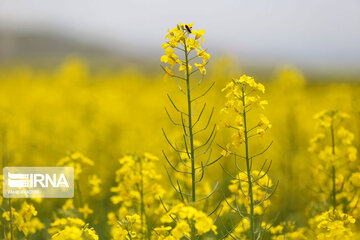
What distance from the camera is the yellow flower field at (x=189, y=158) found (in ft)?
11.4

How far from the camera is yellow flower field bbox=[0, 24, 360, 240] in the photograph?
11.4 ft

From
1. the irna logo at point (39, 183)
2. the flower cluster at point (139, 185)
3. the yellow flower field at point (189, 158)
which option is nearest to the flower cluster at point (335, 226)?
the yellow flower field at point (189, 158)

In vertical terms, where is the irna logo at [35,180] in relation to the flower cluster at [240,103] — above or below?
below

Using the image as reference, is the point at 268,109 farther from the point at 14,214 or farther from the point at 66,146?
the point at 14,214

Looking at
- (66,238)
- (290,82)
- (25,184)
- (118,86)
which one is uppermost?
(118,86)

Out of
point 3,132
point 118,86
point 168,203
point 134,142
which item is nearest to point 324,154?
point 168,203

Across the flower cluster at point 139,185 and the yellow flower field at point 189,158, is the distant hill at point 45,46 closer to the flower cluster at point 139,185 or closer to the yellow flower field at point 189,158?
the yellow flower field at point 189,158

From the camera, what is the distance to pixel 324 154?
464 centimetres

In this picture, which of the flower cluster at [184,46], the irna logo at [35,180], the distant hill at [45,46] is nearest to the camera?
the flower cluster at [184,46]

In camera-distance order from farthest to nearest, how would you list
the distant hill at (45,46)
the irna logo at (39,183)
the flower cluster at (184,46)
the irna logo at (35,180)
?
the distant hill at (45,46) → the irna logo at (35,180) → the irna logo at (39,183) → the flower cluster at (184,46)

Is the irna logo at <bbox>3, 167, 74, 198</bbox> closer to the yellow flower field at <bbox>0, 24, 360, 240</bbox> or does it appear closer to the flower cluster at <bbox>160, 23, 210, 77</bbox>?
the yellow flower field at <bbox>0, 24, 360, 240</bbox>

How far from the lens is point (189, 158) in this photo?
3.32 m

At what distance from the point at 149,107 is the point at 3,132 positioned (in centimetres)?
766

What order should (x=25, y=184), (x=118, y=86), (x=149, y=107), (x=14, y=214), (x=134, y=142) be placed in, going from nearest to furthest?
(x=14, y=214) → (x=25, y=184) → (x=134, y=142) → (x=149, y=107) → (x=118, y=86)
